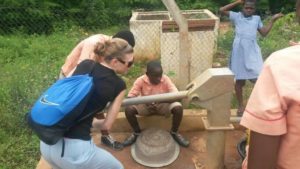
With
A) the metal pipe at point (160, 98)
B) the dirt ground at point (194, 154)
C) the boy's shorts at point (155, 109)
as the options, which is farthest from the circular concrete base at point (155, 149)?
the metal pipe at point (160, 98)

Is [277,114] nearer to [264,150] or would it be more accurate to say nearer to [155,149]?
[264,150]

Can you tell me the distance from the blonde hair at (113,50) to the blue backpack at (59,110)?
31cm

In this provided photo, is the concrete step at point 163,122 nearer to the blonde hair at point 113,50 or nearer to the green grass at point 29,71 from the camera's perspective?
the green grass at point 29,71

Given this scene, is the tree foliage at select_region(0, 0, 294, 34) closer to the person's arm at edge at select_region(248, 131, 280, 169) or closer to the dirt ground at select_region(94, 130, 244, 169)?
the dirt ground at select_region(94, 130, 244, 169)

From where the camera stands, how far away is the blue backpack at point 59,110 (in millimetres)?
2465

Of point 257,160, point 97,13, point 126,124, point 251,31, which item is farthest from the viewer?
point 97,13

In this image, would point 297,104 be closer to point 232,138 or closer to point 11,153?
point 232,138

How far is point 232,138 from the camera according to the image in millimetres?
4348

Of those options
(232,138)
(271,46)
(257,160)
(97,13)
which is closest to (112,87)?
(257,160)

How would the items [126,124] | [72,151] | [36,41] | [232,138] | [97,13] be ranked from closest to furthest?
[72,151], [232,138], [126,124], [36,41], [97,13]

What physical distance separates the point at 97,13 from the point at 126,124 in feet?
25.0

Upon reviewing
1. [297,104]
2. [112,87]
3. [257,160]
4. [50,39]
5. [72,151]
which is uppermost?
[297,104]

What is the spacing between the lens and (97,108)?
2.63 metres

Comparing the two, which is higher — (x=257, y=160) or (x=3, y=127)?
(x=257, y=160)
